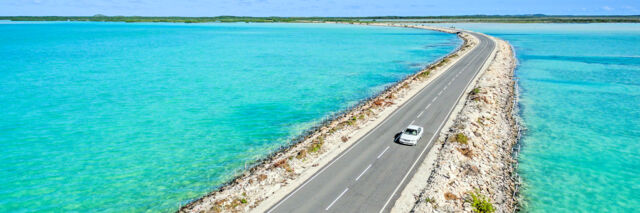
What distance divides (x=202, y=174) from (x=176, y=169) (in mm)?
3327

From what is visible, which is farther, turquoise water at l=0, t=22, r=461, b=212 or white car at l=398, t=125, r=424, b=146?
white car at l=398, t=125, r=424, b=146

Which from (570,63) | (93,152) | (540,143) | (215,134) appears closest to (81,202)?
(93,152)

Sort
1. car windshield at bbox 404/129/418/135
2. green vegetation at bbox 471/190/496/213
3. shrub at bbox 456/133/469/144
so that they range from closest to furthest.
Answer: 1. green vegetation at bbox 471/190/496/213
2. shrub at bbox 456/133/469/144
3. car windshield at bbox 404/129/418/135

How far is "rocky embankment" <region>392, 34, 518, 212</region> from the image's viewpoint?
2597 centimetres

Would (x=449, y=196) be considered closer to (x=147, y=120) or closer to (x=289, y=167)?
(x=289, y=167)

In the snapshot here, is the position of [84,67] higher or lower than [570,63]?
higher

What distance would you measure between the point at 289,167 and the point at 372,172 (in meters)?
7.43

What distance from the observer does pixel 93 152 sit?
39.3 metres

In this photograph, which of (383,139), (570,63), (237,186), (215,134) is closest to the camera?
(237,186)

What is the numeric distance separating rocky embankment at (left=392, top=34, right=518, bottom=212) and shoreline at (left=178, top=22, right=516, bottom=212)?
229 centimetres

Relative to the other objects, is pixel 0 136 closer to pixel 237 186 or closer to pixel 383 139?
pixel 237 186

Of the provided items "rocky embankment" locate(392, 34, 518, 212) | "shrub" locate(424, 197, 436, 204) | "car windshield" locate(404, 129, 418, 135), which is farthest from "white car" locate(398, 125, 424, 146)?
"shrub" locate(424, 197, 436, 204)

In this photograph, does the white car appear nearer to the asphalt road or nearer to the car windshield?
the car windshield

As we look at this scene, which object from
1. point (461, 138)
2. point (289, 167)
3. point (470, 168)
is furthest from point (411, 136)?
point (289, 167)
